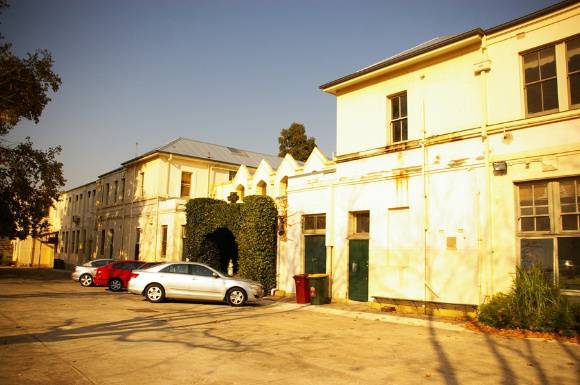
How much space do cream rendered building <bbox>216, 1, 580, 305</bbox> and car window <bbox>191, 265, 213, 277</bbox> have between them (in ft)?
14.7

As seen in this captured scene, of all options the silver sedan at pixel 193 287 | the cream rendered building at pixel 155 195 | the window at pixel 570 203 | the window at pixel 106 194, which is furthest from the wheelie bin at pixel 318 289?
the window at pixel 106 194

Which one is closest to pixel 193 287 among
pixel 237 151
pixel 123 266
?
pixel 123 266

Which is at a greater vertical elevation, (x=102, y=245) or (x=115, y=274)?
(x=102, y=245)

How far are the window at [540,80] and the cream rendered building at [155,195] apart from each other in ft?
72.0

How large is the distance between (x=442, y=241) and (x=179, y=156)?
2343 cm

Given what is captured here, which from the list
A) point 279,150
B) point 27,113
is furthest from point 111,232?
point 279,150

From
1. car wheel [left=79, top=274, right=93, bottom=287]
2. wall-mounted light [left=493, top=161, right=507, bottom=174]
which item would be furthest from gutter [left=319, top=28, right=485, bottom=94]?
car wheel [left=79, top=274, right=93, bottom=287]

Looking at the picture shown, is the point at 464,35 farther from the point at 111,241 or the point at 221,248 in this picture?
the point at 111,241

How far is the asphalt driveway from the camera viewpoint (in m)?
6.56

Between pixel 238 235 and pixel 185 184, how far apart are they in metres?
13.8

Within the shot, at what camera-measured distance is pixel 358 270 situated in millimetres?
16781

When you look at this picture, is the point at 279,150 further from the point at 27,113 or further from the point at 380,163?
the point at 380,163

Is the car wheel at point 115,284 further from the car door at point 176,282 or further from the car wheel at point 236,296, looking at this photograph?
the car wheel at point 236,296

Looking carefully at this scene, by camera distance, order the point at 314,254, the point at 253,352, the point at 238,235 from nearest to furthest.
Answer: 1. the point at 253,352
2. the point at 314,254
3. the point at 238,235
